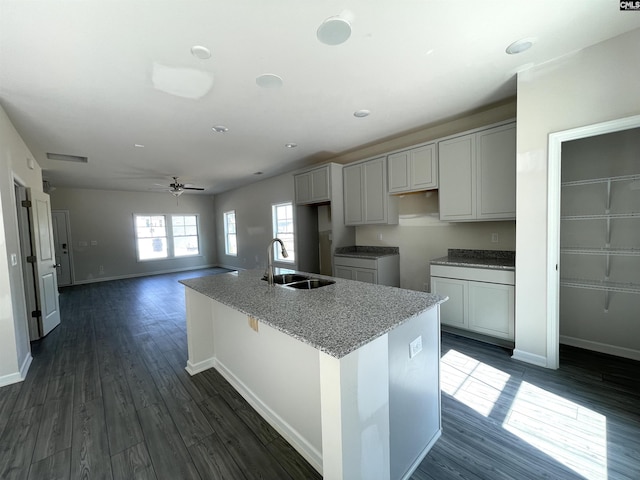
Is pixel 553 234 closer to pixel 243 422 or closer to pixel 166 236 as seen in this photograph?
pixel 243 422

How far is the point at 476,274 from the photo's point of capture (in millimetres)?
2881

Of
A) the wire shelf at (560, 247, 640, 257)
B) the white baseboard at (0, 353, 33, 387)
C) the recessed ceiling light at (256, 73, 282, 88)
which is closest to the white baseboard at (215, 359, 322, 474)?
the white baseboard at (0, 353, 33, 387)

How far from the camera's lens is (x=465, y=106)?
297cm

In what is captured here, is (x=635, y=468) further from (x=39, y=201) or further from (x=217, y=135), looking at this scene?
(x=39, y=201)

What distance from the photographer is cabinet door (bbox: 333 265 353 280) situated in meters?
4.27

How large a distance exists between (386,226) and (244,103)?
2.79 m

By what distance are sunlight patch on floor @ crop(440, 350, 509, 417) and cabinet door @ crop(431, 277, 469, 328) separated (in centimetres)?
51

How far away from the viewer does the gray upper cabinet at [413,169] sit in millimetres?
3365

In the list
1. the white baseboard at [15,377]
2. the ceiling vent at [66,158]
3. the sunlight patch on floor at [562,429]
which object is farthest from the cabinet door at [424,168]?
the ceiling vent at [66,158]

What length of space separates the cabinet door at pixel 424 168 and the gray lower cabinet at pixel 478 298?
1107 millimetres

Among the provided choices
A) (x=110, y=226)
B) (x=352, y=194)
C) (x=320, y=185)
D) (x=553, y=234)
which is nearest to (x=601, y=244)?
(x=553, y=234)

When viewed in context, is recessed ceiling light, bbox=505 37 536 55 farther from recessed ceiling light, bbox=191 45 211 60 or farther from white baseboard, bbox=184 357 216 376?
white baseboard, bbox=184 357 216 376

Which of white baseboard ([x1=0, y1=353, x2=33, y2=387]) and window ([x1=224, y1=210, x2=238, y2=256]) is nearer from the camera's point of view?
white baseboard ([x1=0, y1=353, x2=33, y2=387])

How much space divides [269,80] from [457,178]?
2389 mm
